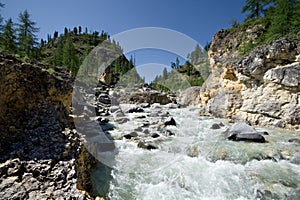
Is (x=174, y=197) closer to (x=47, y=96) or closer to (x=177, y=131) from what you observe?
(x=47, y=96)

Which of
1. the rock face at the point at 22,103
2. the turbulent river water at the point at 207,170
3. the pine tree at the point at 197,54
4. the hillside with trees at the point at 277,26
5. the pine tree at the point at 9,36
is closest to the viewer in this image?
the rock face at the point at 22,103

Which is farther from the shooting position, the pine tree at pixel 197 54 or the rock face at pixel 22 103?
the pine tree at pixel 197 54

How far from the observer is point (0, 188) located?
3.27 meters

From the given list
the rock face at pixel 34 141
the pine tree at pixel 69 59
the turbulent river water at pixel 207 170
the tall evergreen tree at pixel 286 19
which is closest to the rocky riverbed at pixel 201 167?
the turbulent river water at pixel 207 170

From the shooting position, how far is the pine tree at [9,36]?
24406 mm

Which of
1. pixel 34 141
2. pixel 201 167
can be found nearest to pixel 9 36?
pixel 34 141

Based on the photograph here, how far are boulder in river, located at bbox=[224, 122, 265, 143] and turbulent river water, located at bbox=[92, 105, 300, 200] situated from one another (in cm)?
39

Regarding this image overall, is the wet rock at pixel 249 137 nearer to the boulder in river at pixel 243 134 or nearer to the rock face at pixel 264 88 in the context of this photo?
the boulder in river at pixel 243 134

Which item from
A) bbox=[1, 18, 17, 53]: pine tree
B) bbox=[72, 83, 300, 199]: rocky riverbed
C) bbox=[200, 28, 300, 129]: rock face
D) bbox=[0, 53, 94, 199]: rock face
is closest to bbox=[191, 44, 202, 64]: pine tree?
bbox=[200, 28, 300, 129]: rock face

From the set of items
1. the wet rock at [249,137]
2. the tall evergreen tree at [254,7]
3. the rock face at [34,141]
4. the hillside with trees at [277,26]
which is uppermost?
the tall evergreen tree at [254,7]

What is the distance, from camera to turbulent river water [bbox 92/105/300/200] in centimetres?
540

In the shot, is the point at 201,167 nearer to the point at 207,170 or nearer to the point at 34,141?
the point at 207,170

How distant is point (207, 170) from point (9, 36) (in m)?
31.6

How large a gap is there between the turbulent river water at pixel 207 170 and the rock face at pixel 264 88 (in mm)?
3467
